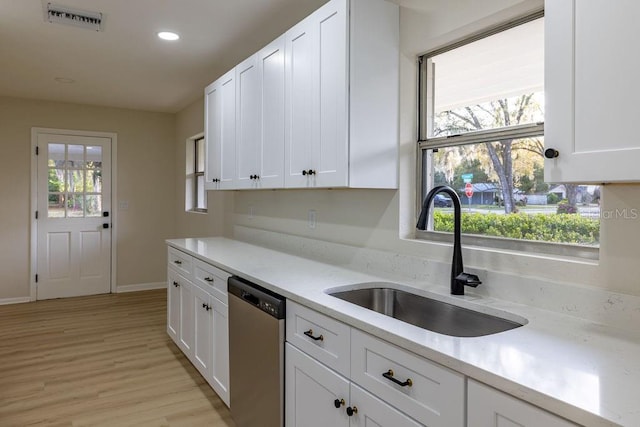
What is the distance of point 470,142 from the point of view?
6.36 ft

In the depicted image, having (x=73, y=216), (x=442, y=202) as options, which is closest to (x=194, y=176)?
(x=73, y=216)

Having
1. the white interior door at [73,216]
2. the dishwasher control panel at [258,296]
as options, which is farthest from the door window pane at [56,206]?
the dishwasher control panel at [258,296]

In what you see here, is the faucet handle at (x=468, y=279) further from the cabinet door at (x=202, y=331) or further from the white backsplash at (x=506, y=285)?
the cabinet door at (x=202, y=331)

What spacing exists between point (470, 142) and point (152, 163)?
16.6 feet

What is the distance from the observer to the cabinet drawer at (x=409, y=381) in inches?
43.0

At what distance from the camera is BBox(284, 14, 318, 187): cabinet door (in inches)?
90.0

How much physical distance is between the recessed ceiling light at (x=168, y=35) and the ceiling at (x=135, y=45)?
5 centimetres

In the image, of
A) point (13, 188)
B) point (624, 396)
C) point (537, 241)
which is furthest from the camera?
point (13, 188)

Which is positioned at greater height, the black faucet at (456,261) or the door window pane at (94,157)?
the door window pane at (94,157)

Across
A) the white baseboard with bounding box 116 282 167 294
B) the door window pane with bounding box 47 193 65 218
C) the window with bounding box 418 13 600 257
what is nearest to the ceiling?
the window with bounding box 418 13 600 257

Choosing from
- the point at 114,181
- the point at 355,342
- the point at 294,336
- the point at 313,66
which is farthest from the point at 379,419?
the point at 114,181

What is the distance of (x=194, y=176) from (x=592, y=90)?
509 centimetres

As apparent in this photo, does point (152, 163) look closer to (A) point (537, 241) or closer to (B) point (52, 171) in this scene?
(B) point (52, 171)

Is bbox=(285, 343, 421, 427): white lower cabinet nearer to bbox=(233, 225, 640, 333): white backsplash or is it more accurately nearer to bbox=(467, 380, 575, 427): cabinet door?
bbox=(467, 380, 575, 427): cabinet door
